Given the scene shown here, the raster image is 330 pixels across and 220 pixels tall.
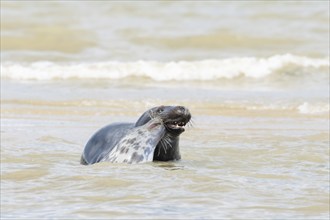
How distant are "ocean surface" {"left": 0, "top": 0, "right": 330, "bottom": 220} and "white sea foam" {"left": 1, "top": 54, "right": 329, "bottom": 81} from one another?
0.03 m

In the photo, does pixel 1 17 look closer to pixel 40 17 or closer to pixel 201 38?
pixel 40 17

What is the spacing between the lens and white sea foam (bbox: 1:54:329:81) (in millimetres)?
16641

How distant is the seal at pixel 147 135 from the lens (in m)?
7.34

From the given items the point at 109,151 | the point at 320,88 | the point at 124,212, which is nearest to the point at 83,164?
the point at 109,151

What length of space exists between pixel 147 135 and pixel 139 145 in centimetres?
9

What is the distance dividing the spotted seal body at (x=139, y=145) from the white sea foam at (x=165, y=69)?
894 cm

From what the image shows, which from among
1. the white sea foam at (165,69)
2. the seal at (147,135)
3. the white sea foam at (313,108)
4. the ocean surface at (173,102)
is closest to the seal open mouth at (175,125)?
the seal at (147,135)

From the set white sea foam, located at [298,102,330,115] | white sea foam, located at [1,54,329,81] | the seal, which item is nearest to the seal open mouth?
the seal

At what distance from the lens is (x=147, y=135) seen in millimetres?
7426

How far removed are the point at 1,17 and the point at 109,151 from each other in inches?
606

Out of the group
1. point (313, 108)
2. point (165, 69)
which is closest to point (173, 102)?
point (313, 108)

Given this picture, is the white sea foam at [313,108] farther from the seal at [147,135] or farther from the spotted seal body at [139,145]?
the spotted seal body at [139,145]

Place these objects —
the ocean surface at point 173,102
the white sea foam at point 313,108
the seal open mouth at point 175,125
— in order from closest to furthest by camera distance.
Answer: the ocean surface at point 173,102
the seal open mouth at point 175,125
the white sea foam at point 313,108

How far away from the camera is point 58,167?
24.1 ft
